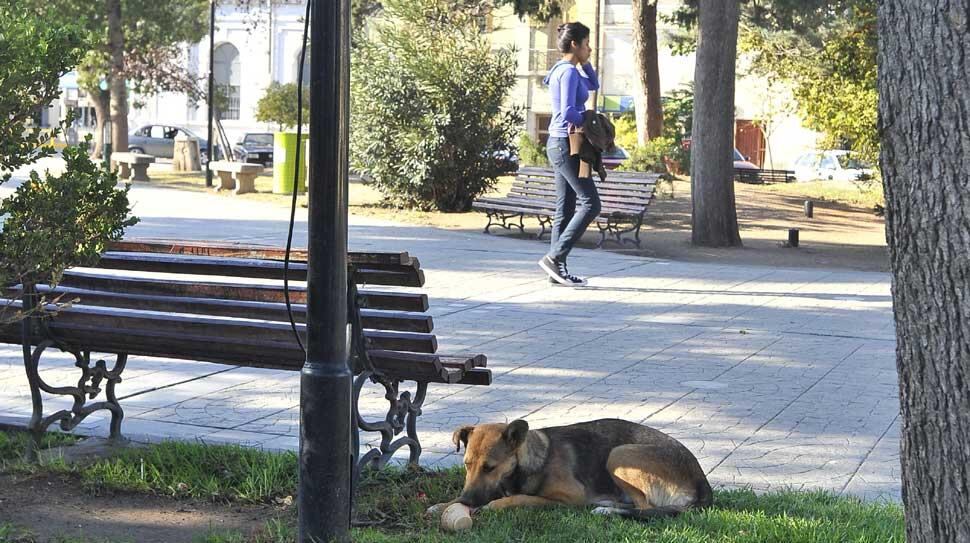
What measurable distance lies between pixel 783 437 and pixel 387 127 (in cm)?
1537

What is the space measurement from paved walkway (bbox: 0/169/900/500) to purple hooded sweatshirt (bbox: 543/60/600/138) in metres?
1.54

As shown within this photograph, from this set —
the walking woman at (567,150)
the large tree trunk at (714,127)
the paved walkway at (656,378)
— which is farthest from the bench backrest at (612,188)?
the walking woman at (567,150)

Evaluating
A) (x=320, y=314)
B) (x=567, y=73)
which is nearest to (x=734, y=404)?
(x=320, y=314)

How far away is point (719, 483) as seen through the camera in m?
5.23

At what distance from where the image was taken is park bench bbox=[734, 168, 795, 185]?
135ft

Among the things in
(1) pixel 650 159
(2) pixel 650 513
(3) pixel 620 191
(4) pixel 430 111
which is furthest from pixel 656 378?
(1) pixel 650 159

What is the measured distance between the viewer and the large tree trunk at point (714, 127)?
1683 cm

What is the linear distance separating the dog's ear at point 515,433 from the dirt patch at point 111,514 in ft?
3.02

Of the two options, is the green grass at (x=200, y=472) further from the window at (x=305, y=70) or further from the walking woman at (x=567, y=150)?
the walking woman at (x=567, y=150)

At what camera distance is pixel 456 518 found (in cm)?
436

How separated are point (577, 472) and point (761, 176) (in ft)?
132

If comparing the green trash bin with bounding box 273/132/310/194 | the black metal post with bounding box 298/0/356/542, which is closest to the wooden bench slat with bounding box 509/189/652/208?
the green trash bin with bounding box 273/132/310/194

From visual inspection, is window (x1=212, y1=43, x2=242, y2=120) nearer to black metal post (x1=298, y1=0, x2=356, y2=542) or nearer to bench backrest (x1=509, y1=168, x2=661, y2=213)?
bench backrest (x1=509, y1=168, x2=661, y2=213)

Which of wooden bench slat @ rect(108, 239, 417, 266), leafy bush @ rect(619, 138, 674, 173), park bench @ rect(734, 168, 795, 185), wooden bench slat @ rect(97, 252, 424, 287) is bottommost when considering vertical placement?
wooden bench slat @ rect(97, 252, 424, 287)
